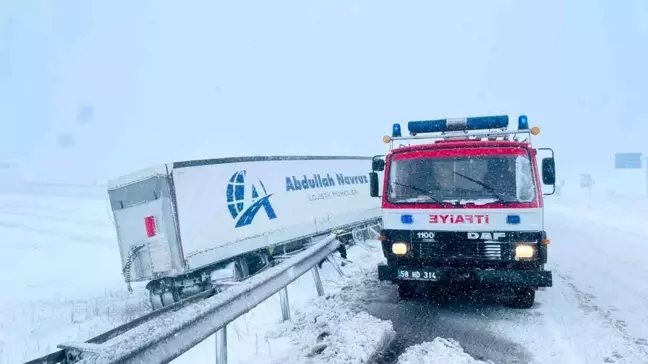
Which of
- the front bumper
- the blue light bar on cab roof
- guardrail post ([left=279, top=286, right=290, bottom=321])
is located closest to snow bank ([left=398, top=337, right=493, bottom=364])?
the front bumper

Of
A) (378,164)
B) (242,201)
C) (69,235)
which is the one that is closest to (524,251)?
(378,164)

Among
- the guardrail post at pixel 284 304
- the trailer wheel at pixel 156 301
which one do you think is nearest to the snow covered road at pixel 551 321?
the guardrail post at pixel 284 304

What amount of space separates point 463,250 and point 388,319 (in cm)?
139

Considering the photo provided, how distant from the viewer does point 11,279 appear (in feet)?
39.9

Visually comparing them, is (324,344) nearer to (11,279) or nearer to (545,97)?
(11,279)

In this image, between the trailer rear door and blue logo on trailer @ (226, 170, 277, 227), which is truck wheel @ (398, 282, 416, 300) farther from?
the trailer rear door

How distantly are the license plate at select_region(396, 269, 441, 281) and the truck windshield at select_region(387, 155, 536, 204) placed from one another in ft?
3.26

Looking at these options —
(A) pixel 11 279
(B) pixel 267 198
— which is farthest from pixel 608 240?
(A) pixel 11 279

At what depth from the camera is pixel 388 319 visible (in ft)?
19.9

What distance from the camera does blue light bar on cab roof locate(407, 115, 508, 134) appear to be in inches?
281

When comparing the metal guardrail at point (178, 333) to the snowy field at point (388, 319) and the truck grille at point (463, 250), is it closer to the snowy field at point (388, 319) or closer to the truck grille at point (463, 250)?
the snowy field at point (388, 319)

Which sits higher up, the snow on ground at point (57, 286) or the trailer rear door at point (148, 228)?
the trailer rear door at point (148, 228)

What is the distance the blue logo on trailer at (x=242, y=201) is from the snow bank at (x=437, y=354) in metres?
5.08

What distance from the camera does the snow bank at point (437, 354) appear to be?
445 cm
